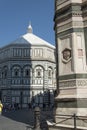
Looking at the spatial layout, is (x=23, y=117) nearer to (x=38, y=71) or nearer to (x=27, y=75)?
(x=27, y=75)

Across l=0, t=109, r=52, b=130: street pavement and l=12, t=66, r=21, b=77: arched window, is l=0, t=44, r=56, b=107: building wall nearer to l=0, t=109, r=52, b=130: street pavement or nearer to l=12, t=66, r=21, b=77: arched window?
l=12, t=66, r=21, b=77: arched window

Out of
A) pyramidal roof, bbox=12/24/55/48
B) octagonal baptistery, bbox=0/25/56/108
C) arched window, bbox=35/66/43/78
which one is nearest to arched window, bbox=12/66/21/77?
octagonal baptistery, bbox=0/25/56/108

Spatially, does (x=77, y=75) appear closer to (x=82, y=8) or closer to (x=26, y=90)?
(x=82, y=8)

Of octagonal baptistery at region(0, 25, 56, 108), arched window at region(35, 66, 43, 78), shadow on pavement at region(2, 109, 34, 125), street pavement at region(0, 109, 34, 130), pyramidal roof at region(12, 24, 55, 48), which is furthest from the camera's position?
pyramidal roof at region(12, 24, 55, 48)

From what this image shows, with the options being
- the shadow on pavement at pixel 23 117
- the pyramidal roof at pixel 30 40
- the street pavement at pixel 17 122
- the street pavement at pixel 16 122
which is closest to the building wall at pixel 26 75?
the pyramidal roof at pixel 30 40

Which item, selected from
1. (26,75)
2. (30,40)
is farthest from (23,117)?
(30,40)

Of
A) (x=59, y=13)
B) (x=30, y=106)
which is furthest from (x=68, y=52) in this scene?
(x=30, y=106)

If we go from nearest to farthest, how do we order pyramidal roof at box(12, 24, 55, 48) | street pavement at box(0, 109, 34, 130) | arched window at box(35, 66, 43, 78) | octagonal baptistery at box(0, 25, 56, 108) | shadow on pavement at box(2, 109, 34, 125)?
street pavement at box(0, 109, 34, 130), shadow on pavement at box(2, 109, 34, 125), octagonal baptistery at box(0, 25, 56, 108), arched window at box(35, 66, 43, 78), pyramidal roof at box(12, 24, 55, 48)

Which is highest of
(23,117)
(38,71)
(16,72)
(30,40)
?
(30,40)

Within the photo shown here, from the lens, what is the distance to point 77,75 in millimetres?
8336

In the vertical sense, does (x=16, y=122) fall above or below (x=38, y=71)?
below

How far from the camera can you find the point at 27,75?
41750mm

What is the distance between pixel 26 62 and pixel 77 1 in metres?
33.6

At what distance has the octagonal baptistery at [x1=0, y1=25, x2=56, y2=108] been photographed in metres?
40.7
